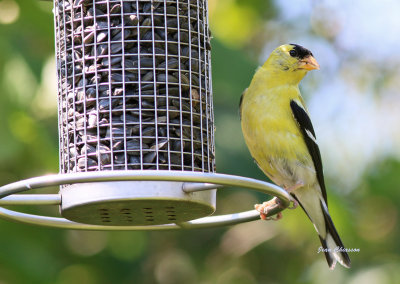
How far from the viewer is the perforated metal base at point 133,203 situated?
3525mm

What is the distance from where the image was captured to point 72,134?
13.6 ft

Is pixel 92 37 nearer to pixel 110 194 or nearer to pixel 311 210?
pixel 110 194

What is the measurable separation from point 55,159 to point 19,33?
3.61 ft

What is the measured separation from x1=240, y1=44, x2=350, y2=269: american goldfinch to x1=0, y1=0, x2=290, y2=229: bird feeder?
1175 mm

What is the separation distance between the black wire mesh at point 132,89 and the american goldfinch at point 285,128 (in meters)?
1.21

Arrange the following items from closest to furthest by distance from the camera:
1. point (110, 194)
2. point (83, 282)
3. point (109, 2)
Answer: point (110, 194), point (109, 2), point (83, 282)

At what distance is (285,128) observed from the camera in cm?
548

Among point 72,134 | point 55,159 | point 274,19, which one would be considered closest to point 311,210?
point 55,159

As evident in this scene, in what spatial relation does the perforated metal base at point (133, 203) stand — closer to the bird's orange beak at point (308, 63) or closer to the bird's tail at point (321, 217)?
the bird's orange beak at point (308, 63)

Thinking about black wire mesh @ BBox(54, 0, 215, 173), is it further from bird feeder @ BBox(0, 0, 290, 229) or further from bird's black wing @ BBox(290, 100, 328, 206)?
bird's black wing @ BBox(290, 100, 328, 206)

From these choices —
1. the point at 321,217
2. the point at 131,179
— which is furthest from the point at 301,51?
the point at 131,179

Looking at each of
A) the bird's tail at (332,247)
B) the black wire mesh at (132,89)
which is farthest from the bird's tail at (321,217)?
the black wire mesh at (132,89)

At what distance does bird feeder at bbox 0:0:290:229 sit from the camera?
12.7 ft

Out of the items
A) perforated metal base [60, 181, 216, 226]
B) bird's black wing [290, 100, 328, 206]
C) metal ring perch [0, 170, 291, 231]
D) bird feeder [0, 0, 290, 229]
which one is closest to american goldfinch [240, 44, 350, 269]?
bird's black wing [290, 100, 328, 206]
